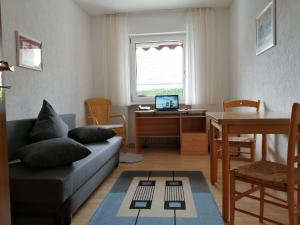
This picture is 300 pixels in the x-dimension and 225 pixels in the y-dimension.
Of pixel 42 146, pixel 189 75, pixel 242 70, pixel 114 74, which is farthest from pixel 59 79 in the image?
pixel 242 70

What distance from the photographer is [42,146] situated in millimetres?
1676

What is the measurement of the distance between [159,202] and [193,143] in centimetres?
181

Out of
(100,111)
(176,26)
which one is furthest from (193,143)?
(176,26)

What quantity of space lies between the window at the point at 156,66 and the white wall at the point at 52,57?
2.73 ft

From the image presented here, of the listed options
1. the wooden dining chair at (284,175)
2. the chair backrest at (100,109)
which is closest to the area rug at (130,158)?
the chair backrest at (100,109)

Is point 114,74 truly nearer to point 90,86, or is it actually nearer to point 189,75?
point 90,86

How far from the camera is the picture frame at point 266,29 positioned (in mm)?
2100

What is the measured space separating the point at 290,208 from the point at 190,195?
0.94m

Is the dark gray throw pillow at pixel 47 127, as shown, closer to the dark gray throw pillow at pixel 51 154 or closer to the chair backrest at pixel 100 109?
the dark gray throw pillow at pixel 51 154

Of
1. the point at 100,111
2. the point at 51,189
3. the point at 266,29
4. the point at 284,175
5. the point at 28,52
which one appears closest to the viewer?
the point at 284,175

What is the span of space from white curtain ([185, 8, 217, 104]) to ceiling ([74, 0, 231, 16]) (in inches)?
7.2

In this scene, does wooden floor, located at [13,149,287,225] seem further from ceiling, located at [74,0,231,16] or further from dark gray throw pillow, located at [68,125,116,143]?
ceiling, located at [74,0,231,16]

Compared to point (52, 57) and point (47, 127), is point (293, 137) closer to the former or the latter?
point (47, 127)

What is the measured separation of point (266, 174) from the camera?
133 centimetres
